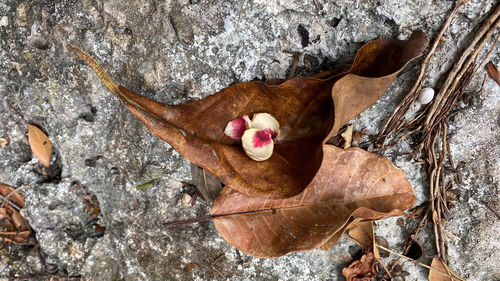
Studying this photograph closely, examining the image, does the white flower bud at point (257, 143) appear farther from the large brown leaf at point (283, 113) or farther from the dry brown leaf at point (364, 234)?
the dry brown leaf at point (364, 234)

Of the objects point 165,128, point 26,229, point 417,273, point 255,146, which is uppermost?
point 26,229

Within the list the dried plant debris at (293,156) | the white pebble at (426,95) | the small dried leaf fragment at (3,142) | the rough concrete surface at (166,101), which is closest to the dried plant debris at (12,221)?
the rough concrete surface at (166,101)

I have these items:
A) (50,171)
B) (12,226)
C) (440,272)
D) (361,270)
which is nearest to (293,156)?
(361,270)

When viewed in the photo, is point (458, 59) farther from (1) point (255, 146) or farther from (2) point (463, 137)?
(1) point (255, 146)

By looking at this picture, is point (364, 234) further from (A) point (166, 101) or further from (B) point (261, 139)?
(A) point (166, 101)

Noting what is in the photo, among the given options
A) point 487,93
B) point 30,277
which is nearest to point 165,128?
point 487,93

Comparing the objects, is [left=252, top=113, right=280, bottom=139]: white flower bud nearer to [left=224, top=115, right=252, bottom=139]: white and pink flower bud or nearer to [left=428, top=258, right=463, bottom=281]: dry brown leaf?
[left=224, top=115, right=252, bottom=139]: white and pink flower bud
